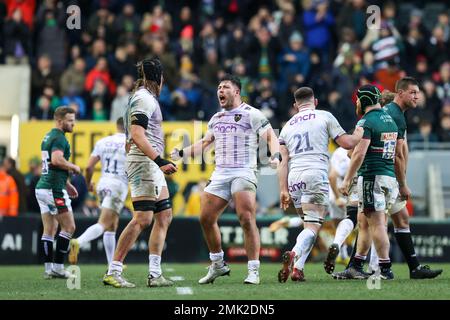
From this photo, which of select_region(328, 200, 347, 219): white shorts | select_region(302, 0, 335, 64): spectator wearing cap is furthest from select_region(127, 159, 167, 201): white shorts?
select_region(302, 0, 335, 64): spectator wearing cap

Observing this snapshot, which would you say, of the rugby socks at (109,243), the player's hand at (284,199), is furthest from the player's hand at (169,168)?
the rugby socks at (109,243)

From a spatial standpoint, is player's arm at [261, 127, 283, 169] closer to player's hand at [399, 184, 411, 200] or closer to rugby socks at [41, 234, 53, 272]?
player's hand at [399, 184, 411, 200]

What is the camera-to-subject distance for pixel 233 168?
1359cm

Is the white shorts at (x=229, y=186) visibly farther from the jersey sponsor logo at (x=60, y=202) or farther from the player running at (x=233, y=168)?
the jersey sponsor logo at (x=60, y=202)

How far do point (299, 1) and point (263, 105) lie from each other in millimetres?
5772

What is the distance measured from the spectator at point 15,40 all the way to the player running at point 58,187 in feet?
35.3

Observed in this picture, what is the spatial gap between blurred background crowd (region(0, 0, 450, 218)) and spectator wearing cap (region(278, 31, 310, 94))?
0.09 feet

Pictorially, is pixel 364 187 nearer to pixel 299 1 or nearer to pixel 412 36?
pixel 412 36

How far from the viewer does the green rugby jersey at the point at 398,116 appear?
46.7 feet

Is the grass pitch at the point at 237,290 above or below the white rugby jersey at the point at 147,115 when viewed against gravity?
below

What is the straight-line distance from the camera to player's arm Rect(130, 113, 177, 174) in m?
12.4

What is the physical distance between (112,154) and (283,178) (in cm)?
479

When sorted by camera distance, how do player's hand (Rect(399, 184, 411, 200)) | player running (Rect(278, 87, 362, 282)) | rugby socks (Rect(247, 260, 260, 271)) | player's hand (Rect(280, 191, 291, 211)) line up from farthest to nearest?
player's hand (Rect(399, 184, 411, 200)) < player running (Rect(278, 87, 362, 282)) < player's hand (Rect(280, 191, 291, 211)) < rugby socks (Rect(247, 260, 260, 271))

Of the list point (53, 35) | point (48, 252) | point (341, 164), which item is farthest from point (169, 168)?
point (53, 35)
